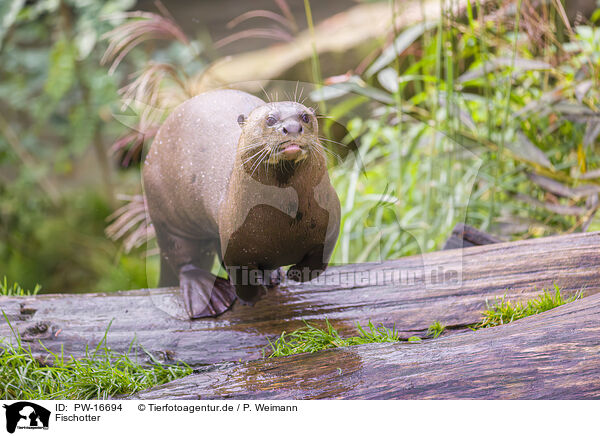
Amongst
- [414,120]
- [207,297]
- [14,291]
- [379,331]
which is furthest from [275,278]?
[414,120]

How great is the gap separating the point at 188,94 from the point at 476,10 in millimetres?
1340

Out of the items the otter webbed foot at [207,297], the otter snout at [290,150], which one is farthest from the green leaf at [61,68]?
the otter snout at [290,150]

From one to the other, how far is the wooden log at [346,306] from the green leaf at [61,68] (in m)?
1.89

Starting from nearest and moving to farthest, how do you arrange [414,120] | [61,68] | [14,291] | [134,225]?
1. [14,291]
2. [134,225]
3. [414,120]
4. [61,68]

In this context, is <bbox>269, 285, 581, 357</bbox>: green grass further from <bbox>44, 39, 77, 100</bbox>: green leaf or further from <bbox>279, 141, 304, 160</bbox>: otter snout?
<bbox>44, 39, 77, 100</bbox>: green leaf

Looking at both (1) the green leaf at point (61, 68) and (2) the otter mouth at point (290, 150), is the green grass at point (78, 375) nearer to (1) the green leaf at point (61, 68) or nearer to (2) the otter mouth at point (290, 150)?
(2) the otter mouth at point (290, 150)

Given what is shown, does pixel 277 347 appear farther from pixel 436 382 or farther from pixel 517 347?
pixel 517 347

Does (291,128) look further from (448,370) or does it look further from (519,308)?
(519,308)

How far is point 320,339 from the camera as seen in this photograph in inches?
58.7

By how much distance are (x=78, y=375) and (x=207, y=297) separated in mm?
391

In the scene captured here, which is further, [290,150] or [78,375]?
[78,375]

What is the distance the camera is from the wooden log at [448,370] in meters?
1.19
